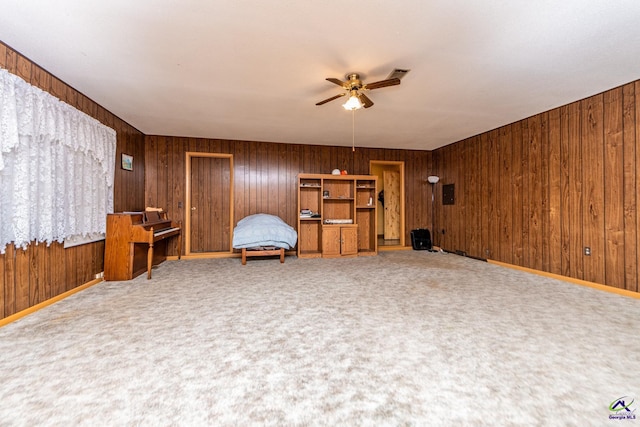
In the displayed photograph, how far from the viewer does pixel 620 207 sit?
10.0 feet

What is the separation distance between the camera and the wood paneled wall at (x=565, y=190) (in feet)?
9.84

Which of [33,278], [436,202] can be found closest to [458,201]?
[436,202]

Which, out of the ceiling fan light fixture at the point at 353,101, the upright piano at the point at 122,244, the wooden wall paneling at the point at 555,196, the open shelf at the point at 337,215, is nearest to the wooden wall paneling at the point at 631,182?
the wooden wall paneling at the point at 555,196

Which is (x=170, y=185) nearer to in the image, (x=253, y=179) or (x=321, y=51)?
(x=253, y=179)

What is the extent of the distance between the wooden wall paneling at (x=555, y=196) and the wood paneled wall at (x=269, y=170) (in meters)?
2.70

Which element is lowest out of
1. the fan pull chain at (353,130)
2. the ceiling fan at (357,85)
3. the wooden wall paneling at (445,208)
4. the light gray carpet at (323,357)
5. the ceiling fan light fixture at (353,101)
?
the light gray carpet at (323,357)

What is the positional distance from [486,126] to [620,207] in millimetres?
2101

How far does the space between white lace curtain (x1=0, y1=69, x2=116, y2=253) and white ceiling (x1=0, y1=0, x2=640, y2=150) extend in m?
0.41

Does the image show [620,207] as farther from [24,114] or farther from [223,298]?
[24,114]

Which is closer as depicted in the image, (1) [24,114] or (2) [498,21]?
(2) [498,21]

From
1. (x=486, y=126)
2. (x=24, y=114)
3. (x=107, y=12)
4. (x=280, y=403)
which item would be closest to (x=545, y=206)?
(x=486, y=126)

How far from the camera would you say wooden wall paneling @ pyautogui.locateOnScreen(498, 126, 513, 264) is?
14.3ft

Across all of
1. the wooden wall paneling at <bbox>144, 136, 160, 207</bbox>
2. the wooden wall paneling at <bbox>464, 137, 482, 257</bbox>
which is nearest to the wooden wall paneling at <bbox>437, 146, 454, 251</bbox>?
the wooden wall paneling at <bbox>464, 137, 482, 257</bbox>

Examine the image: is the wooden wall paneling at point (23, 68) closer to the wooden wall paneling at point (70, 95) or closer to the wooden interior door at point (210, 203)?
the wooden wall paneling at point (70, 95)
